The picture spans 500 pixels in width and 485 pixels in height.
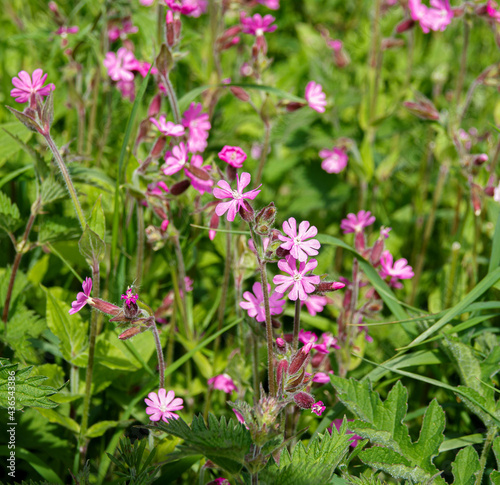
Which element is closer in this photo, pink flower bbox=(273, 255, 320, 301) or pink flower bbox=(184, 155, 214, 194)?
pink flower bbox=(273, 255, 320, 301)

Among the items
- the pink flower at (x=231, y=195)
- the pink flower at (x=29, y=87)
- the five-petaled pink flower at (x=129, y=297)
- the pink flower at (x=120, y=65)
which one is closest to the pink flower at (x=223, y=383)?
the five-petaled pink flower at (x=129, y=297)

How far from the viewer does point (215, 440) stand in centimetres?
123

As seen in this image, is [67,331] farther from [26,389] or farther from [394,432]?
[394,432]

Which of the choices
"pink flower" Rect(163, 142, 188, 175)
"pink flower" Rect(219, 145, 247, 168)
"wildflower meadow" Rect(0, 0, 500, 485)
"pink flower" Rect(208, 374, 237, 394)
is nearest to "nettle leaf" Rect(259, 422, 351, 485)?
"wildflower meadow" Rect(0, 0, 500, 485)

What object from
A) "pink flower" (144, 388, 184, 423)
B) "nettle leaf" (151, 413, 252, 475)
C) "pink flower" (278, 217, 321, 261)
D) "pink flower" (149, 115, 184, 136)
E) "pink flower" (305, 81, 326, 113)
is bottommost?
"pink flower" (144, 388, 184, 423)

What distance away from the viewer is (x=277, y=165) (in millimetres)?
3207

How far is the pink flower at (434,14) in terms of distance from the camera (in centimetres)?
269

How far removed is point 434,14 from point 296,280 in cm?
194

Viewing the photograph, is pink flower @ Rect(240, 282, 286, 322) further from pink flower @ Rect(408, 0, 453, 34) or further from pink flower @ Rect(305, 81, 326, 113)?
pink flower @ Rect(408, 0, 453, 34)

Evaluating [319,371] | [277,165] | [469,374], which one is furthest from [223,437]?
[277,165]

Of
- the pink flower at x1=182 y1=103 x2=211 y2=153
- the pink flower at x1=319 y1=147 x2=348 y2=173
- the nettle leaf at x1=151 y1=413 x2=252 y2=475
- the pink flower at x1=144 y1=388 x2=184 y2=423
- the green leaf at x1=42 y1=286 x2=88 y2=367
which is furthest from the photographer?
the pink flower at x1=319 y1=147 x2=348 y2=173

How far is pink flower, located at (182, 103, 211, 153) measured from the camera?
88.1 inches

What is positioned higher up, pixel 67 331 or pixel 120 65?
pixel 120 65

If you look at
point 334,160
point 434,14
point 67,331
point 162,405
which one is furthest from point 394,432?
point 434,14
